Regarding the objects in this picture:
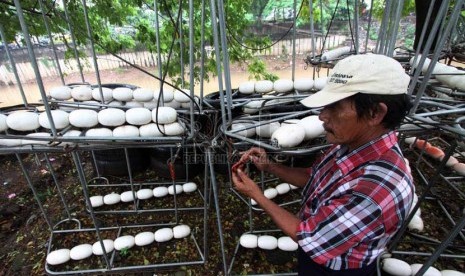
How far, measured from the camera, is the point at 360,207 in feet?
2.50

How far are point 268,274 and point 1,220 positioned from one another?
207 centimetres

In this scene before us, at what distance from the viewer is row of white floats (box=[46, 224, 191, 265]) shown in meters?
1.65

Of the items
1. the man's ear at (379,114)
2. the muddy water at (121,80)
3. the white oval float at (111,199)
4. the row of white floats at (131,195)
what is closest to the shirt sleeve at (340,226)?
the man's ear at (379,114)

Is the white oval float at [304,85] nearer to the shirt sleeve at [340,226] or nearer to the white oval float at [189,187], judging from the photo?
the shirt sleeve at [340,226]

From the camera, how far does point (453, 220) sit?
6.48 ft

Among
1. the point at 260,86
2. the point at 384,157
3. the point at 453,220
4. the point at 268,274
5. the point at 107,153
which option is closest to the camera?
the point at 384,157

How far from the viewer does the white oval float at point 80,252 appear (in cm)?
166

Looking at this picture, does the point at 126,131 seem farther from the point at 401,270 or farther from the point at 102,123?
the point at 401,270

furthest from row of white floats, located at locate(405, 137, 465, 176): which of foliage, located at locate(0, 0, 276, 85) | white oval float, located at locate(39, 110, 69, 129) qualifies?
white oval float, located at locate(39, 110, 69, 129)

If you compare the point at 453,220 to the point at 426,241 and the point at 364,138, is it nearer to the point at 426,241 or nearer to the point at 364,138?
the point at 426,241

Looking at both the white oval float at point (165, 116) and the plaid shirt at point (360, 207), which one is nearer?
the plaid shirt at point (360, 207)

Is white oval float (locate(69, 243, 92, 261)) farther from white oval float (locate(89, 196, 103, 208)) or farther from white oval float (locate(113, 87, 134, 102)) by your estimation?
white oval float (locate(113, 87, 134, 102))

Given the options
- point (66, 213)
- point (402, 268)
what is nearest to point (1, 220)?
point (66, 213)

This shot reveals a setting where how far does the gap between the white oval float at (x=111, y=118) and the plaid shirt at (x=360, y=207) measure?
86 centimetres
